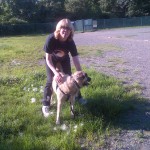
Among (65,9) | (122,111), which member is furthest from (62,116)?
(65,9)

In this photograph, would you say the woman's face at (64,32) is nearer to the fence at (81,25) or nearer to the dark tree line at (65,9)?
the fence at (81,25)

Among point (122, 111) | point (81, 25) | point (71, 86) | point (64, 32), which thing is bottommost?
point (81, 25)

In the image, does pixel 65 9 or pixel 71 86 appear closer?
pixel 71 86

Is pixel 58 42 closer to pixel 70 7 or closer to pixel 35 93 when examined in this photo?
pixel 35 93

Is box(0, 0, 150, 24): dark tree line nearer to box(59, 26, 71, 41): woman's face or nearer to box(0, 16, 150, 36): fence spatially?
box(0, 16, 150, 36): fence

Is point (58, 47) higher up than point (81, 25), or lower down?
higher up

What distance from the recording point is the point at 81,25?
143 ft

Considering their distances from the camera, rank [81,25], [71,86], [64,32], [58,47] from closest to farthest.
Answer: [71,86]
[64,32]
[58,47]
[81,25]

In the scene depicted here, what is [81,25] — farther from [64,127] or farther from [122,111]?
[64,127]

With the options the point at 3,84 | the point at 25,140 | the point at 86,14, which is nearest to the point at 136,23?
the point at 86,14

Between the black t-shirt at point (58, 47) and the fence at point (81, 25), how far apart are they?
37.2 m

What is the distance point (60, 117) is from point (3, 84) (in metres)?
2.97

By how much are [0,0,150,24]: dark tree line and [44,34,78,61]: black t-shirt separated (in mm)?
40348

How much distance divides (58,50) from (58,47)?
0.21ft
